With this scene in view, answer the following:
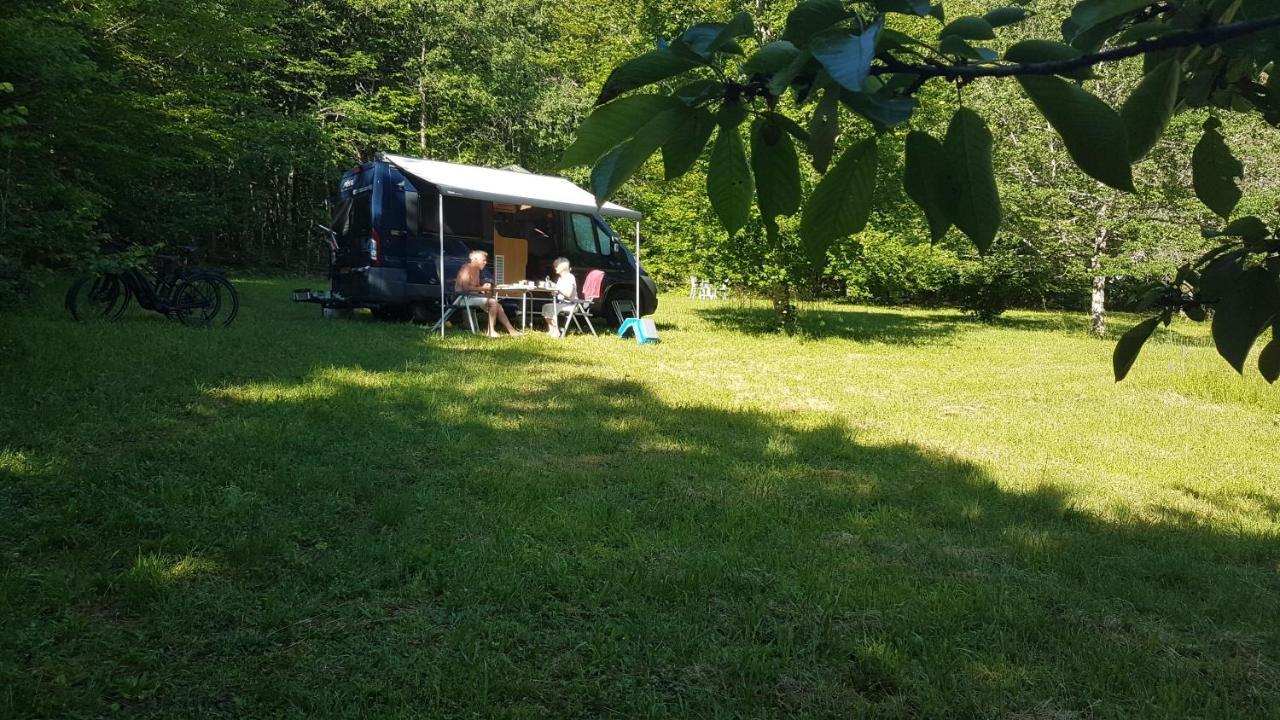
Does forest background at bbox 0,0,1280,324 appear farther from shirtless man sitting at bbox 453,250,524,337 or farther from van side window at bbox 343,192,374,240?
van side window at bbox 343,192,374,240

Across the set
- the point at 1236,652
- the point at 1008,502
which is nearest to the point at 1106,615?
the point at 1236,652

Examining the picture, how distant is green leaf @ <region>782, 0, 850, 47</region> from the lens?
670 millimetres

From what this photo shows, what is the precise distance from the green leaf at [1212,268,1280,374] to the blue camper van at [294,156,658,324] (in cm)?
1007

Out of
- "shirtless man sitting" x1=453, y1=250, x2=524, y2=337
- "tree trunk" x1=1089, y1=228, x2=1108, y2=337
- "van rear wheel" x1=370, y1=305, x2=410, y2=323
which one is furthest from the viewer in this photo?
"tree trunk" x1=1089, y1=228, x2=1108, y2=337

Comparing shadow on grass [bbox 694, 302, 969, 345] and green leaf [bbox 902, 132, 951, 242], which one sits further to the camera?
shadow on grass [bbox 694, 302, 969, 345]

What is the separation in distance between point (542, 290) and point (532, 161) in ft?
61.0

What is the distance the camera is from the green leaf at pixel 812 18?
670 mm

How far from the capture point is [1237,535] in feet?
13.3

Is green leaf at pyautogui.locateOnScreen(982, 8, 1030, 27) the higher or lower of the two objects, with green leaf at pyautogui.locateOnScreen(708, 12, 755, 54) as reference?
higher

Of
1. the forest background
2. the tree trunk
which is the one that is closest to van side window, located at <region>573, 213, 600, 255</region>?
the forest background

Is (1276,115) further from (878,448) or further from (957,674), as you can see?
(878,448)

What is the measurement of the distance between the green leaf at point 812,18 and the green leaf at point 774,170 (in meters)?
0.17

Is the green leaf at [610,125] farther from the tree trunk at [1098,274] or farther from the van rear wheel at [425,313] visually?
the tree trunk at [1098,274]

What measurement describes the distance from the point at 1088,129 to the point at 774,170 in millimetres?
297
